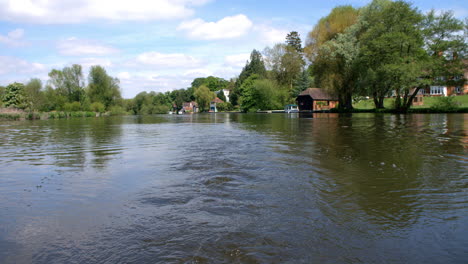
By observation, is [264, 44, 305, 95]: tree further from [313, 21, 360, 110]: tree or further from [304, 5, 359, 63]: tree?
[313, 21, 360, 110]: tree

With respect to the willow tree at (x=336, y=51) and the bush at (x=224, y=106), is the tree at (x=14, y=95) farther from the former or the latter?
the willow tree at (x=336, y=51)

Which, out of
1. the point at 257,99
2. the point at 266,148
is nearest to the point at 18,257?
the point at 266,148

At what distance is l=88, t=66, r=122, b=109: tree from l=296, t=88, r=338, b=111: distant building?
53688 millimetres

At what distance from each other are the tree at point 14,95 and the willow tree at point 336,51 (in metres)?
70.0

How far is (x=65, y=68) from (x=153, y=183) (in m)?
94.9

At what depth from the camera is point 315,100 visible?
73500 mm

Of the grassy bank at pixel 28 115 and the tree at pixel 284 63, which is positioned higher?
the tree at pixel 284 63

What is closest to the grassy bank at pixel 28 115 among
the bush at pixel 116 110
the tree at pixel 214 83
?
the bush at pixel 116 110

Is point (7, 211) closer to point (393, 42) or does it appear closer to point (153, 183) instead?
point (153, 183)

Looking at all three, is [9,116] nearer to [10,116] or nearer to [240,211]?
[10,116]

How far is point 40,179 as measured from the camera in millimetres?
7215

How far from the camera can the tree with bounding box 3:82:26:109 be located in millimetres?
76369

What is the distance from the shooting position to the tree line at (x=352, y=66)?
38406 millimetres

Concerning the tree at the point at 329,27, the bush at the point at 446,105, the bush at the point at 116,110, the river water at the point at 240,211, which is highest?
the tree at the point at 329,27
